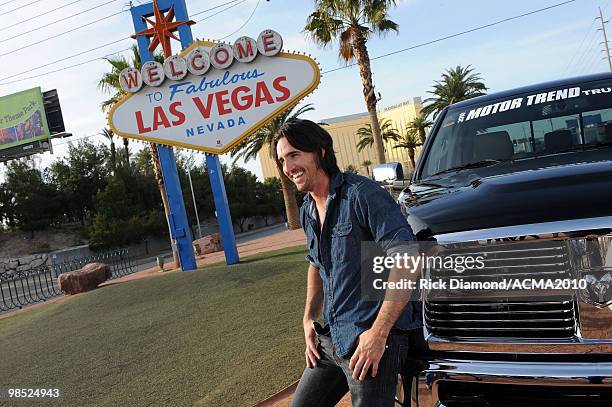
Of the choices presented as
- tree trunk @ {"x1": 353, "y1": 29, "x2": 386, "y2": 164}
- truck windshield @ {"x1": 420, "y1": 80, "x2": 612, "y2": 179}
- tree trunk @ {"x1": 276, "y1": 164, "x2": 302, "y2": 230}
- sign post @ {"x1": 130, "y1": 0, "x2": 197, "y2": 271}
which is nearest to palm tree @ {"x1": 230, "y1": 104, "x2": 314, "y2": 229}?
tree trunk @ {"x1": 276, "y1": 164, "x2": 302, "y2": 230}

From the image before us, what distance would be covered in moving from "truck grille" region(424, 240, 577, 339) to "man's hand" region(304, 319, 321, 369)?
0.47 m

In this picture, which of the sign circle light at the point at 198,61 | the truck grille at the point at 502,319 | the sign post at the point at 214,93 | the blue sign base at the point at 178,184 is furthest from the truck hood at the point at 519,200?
the blue sign base at the point at 178,184

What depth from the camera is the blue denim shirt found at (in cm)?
206

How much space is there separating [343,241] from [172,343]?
546 cm

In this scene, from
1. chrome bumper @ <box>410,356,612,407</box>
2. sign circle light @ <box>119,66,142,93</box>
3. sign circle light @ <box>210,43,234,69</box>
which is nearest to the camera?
chrome bumper @ <box>410,356,612,407</box>

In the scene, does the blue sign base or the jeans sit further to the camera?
the blue sign base

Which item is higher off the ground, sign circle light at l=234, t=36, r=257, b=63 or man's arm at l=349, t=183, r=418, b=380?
sign circle light at l=234, t=36, r=257, b=63

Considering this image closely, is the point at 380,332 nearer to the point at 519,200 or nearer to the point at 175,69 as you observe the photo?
the point at 519,200

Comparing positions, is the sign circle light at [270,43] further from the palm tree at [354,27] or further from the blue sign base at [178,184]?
the palm tree at [354,27]

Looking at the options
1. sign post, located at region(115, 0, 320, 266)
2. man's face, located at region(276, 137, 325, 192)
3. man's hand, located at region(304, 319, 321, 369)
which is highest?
sign post, located at region(115, 0, 320, 266)

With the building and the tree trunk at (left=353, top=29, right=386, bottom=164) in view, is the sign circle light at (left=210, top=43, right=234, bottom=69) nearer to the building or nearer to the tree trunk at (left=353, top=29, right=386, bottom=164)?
the tree trunk at (left=353, top=29, right=386, bottom=164)

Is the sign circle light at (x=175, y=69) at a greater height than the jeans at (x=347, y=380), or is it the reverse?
the sign circle light at (x=175, y=69)

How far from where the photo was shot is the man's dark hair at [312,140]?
2256 mm

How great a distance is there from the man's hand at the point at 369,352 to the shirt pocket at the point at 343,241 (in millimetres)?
299
